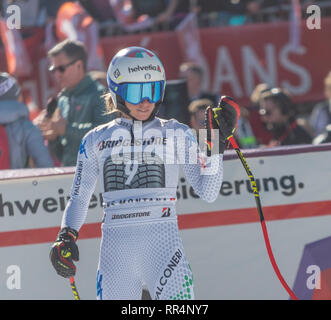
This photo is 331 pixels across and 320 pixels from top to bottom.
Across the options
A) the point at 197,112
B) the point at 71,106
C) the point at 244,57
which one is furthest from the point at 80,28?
the point at 71,106

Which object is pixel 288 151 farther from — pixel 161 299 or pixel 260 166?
pixel 161 299

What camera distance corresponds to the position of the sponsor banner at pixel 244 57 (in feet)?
35.3

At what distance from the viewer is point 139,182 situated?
4598mm

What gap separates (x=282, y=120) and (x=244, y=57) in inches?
135

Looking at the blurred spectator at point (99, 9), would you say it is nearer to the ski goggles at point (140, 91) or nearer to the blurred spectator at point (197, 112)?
the blurred spectator at point (197, 112)

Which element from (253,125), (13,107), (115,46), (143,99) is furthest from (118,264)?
(115,46)

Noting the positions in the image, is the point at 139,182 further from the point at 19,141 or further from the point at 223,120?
the point at 19,141

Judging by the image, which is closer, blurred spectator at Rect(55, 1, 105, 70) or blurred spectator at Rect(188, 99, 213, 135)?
blurred spectator at Rect(188, 99, 213, 135)

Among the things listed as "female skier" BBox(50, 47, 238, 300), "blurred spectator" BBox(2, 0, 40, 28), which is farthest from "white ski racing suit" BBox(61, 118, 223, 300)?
"blurred spectator" BBox(2, 0, 40, 28)

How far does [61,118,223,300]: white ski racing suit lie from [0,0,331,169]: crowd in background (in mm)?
1117

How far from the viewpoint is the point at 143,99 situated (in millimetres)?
4684

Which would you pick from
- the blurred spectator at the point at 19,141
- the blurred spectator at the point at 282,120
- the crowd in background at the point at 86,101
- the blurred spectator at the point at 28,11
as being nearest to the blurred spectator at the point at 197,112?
the crowd in background at the point at 86,101

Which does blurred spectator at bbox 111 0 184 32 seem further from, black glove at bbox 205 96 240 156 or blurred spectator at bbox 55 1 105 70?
black glove at bbox 205 96 240 156

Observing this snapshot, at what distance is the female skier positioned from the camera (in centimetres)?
451
